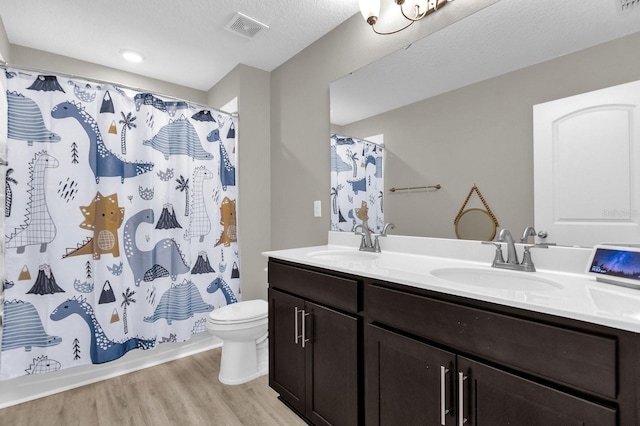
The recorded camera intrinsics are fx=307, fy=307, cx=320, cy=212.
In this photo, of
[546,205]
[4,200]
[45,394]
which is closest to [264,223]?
[4,200]

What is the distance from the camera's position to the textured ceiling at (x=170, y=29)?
187 cm

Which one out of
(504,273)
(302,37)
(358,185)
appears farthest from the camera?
(302,37)

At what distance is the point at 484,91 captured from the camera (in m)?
1.42

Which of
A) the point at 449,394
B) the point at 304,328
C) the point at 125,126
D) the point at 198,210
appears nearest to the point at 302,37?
the point at 125,126

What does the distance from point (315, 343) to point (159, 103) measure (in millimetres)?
2015

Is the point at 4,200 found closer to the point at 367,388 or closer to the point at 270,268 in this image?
the point at 270,268

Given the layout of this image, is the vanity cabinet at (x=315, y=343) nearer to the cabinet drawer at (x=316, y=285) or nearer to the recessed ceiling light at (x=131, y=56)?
the cabinet drawer at (x=316, y=285)

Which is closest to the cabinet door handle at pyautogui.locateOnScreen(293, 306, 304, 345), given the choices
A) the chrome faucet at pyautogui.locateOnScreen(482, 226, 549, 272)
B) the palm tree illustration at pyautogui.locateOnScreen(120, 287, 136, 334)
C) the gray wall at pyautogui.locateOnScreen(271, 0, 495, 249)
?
the gray wall at pyautogui.locateOnScreen(271, 0, 495, 249)

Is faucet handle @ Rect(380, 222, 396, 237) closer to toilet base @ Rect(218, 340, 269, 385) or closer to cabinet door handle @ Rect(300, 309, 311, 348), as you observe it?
cabinet door handle @ Rect(300, 309, 311, 348)

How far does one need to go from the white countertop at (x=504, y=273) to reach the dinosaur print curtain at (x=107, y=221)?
99 centimetres

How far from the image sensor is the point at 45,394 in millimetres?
1944

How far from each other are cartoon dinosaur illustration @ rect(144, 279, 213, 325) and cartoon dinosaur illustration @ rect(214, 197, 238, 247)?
1.36 feet

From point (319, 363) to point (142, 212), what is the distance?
163 centimetres

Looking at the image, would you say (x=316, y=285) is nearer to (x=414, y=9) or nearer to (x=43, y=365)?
(x=414, y=9)
